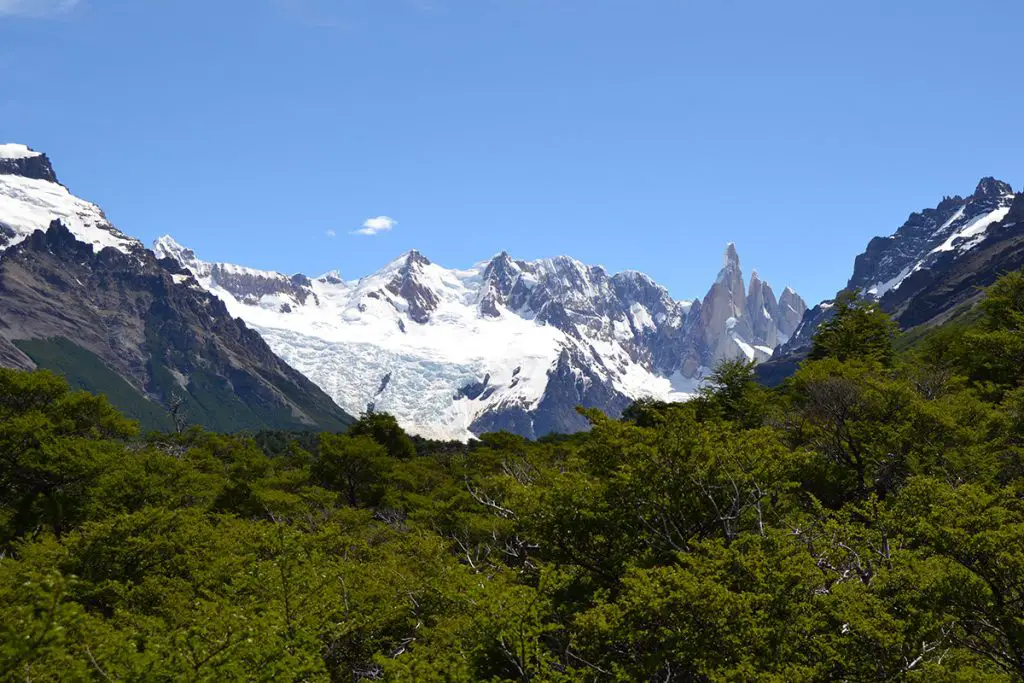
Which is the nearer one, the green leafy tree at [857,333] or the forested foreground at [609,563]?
the forested foreground at [609,563]

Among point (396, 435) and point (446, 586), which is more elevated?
point (396, 435)

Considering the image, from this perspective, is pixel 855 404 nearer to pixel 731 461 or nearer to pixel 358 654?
pixel 731 461

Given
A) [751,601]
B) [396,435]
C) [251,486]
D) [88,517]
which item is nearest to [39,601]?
[751,601]

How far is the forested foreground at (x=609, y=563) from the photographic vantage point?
739 inches

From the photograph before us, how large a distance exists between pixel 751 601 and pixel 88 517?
46.4 metres

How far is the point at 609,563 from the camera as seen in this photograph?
28516 mm

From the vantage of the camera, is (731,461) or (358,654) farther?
(358,654)

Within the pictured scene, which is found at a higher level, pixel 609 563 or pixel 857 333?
pixel 609 563

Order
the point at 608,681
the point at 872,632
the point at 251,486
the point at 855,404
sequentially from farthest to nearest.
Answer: the point at 251,486 → the point at 855,404 → the point at 608,681 → the point at 872,632

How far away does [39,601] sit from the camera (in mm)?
15688

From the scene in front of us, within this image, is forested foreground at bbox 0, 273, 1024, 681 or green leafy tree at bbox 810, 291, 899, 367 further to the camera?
green leafy tree at bbox 810, 291, 899, 367

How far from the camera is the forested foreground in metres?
18.8

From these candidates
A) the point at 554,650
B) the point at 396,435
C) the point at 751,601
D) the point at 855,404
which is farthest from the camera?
the point at 396,435

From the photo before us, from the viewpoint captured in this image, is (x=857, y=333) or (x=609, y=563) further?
(x=857, y=333)
